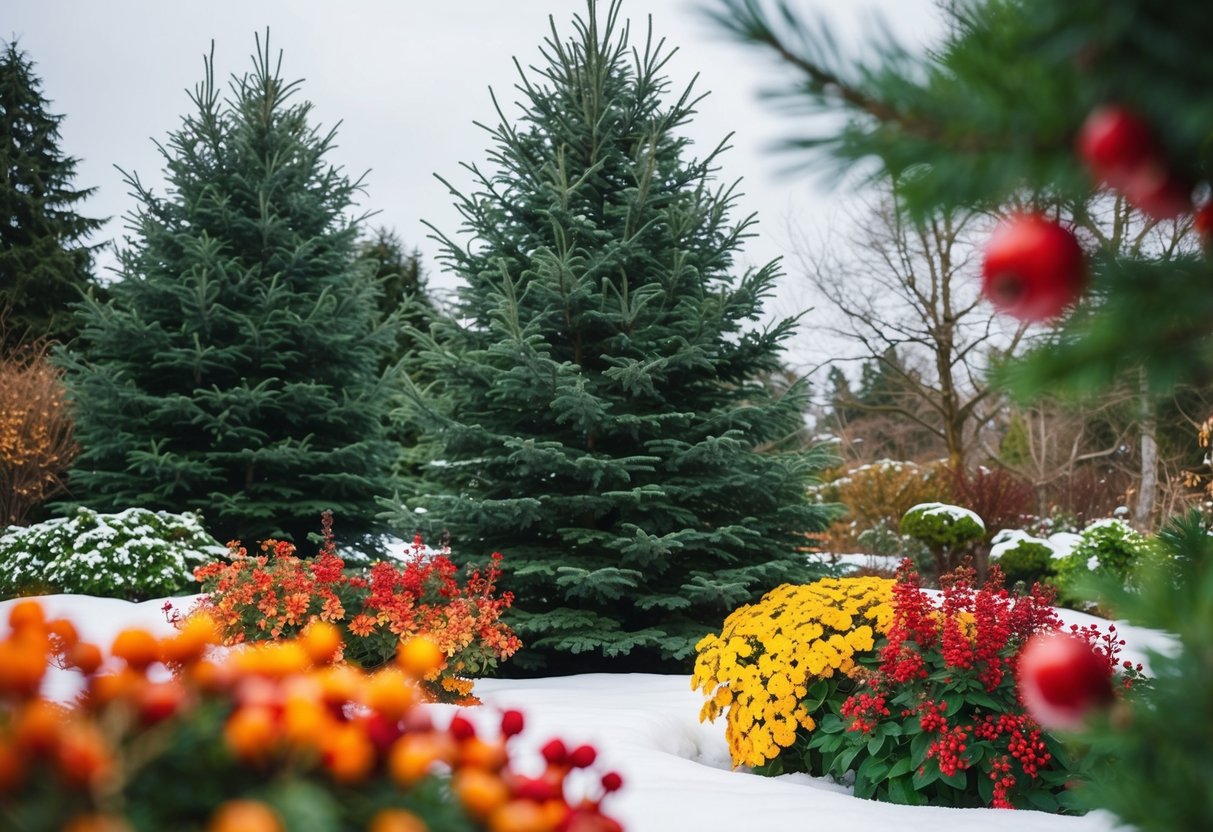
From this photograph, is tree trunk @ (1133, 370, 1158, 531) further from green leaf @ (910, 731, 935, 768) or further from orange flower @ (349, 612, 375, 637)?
orange flower @ (349, 612, 375, 637)

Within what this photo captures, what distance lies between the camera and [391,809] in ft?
2.81

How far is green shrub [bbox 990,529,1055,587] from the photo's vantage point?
33.7 ft

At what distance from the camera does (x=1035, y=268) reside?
0.78m

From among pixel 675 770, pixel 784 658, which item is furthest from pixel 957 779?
pixel 675 770

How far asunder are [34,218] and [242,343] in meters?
14.3

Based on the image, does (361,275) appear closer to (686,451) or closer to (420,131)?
(686,451)

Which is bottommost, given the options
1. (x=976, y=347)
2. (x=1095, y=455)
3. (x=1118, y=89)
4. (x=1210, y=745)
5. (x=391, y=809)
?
(x=391, y=809)

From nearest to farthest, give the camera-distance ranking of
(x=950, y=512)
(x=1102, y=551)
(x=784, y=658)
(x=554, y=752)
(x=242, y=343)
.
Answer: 1. (x=554, y=752)
2. (x=784, y=658)
3. (x=242, y=343)
4. (x=1102, y=551)
5. (x=950, y=512)

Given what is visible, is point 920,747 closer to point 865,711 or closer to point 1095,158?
point 865,711

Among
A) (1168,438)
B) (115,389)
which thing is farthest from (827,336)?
(115,389)

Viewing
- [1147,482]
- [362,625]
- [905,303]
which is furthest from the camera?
[905,303]

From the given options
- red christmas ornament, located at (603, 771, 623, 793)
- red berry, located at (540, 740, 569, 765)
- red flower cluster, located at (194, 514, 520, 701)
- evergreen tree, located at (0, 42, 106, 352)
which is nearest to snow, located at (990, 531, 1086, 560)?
red flower cluster, located at (194, 514, 520, 701)

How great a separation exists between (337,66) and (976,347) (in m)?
21.0

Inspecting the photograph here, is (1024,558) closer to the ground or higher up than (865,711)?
higher up
